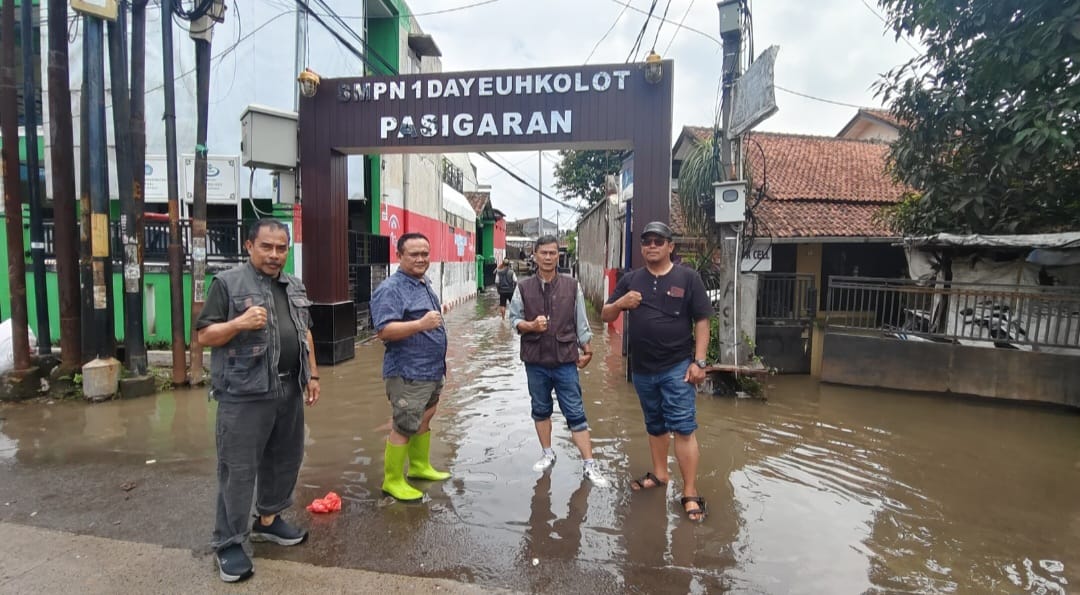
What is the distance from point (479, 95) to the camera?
7.34 metres

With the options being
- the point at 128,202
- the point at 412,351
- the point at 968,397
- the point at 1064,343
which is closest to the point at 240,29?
the point at 128,202

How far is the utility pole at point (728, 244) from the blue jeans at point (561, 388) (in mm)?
3211

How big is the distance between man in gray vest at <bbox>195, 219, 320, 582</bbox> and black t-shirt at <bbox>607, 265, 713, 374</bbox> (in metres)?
1.97

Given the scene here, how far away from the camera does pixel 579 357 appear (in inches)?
161

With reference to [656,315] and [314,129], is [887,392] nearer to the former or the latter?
[656,315]

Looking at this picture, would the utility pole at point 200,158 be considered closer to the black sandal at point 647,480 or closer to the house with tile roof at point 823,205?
the black sandal at point 647,480

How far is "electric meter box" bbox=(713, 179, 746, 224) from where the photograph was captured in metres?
6.47

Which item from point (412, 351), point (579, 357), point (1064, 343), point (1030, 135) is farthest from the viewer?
point (1064, 343)

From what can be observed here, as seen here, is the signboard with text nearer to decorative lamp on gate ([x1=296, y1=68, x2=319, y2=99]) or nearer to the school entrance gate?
the school entrance gate

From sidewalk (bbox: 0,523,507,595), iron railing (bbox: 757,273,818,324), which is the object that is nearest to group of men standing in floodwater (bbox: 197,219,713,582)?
sidewalk (bbox: 0,523,507,595)

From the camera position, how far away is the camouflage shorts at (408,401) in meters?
3.57

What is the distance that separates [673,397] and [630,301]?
647mm

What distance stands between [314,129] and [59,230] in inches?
119

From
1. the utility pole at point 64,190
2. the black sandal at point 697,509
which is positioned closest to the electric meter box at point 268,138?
the utility pole at point 64,190
